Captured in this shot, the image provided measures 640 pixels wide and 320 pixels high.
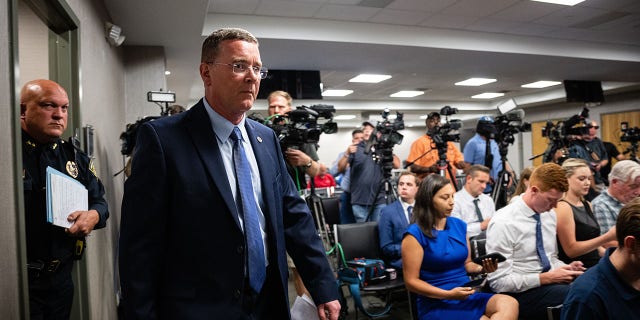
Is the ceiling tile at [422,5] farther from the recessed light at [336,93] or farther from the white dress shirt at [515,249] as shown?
the recessed light at [336,93]

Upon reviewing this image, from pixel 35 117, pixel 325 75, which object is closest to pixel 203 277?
pixel 35 117

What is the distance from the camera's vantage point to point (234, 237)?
3.68 ft

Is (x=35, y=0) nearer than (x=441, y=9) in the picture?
Yes

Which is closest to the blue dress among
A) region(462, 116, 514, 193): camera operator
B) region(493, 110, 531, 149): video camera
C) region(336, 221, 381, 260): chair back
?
region(336, 221, 381, 260): chair back

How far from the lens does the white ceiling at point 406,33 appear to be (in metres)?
4.26

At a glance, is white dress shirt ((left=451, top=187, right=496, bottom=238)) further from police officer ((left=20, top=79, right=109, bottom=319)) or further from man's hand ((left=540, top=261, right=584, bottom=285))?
police officer ((left=20, top=79, right=109, bottom=319))

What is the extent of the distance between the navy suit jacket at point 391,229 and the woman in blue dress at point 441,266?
72 cm

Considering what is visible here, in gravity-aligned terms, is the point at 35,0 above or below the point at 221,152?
above

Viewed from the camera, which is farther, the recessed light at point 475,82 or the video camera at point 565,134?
the recessed light at point 475,82

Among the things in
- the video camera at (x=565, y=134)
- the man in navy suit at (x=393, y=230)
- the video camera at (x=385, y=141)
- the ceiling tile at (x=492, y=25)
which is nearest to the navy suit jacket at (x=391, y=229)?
the man in navy suit at (x=393, y=230)

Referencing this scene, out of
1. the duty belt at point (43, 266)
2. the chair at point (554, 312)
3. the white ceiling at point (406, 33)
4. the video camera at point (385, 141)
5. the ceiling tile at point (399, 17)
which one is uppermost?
the ceiling tile at point (399, 17)

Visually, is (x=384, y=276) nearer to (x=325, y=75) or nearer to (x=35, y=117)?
(x=35, y=117)

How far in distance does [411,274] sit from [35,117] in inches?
75.9

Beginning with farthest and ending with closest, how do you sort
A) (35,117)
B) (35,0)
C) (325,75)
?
(325,75), (35,0), (35,117)
